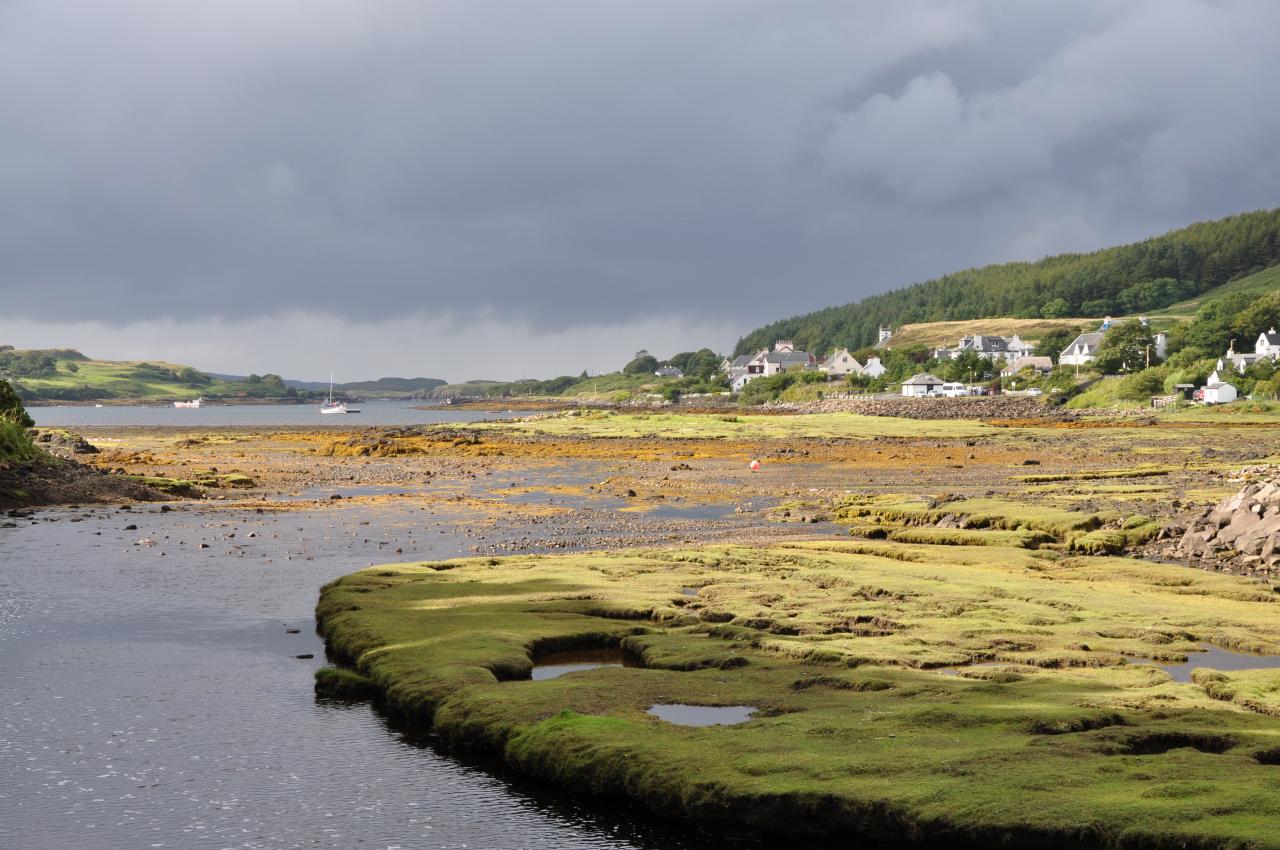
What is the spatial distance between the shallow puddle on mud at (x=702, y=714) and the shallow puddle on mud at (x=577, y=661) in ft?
12.2

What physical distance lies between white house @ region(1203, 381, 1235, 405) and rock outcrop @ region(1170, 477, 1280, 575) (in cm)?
13403

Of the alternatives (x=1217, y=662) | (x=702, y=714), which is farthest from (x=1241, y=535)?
(x=702, y=714)

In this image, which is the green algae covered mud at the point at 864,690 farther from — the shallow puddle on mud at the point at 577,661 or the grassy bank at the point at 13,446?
the grassy bank at the point at 13,446

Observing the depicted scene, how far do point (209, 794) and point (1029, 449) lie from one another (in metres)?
96.5

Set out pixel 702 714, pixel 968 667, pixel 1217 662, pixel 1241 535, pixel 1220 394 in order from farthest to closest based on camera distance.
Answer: pixel 1220 394, pixel 1241 535, pixel 1217 662, pixel 968 667, pixel 702 714

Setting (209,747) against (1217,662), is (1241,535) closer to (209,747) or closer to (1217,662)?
(1217,662)

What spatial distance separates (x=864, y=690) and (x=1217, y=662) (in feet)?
30.7

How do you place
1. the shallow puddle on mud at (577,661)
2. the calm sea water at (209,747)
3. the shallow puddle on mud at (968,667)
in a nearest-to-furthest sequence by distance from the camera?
the calm sea water at (209,747)
the shallow puddle on mud at (968,667)
the shallow puddle on mud at (577,661)

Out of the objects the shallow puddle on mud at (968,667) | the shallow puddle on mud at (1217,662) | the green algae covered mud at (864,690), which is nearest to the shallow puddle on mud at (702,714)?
the green algae covered mud at (864,690)

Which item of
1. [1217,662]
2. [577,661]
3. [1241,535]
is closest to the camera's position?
[1217,662]

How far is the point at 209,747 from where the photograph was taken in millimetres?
20453

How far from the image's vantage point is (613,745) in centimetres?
1870

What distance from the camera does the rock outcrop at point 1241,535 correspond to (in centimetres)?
3766

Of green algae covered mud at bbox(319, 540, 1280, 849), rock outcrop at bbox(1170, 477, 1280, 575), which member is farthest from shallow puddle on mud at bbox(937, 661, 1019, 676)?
rock outcrop at bbox(1170, 477, 1280, 575)
